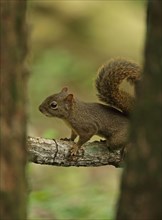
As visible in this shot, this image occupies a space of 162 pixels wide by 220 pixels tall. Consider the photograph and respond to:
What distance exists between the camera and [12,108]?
2672mm

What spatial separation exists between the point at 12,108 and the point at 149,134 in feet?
1.66

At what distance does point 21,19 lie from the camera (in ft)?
8.73

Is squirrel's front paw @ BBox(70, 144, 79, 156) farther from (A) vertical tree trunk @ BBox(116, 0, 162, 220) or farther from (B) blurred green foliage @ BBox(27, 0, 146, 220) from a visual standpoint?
(B) blurred green foliage @ BBox(27, 0, 146, 220)

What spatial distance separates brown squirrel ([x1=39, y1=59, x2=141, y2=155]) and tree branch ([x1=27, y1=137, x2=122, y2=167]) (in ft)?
1.02

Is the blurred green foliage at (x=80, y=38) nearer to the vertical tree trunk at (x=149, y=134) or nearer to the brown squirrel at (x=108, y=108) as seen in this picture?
the brown squirrel at (x=108, y=108)

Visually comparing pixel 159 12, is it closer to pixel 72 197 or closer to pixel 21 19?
pixel 21 19

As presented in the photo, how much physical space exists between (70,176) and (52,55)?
17.8ft

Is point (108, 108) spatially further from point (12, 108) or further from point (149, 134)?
point (149, 134)

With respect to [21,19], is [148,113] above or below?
below

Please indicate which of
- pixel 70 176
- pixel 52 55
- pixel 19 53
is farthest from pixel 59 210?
pixel 52 55

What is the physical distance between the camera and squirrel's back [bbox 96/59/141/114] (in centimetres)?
471

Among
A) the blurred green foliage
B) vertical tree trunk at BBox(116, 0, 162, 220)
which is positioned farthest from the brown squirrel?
the blurred green foliage

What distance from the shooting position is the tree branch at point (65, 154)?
3.87m

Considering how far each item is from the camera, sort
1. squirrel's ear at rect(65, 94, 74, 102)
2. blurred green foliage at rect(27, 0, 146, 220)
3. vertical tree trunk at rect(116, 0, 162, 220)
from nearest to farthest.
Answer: vertical tree trunk at rect(116, 0, 162, 220), squirrel's ear at rect(65, 94, 74, 102), blurred green foliage at rect(27, 0, 146, 220)
